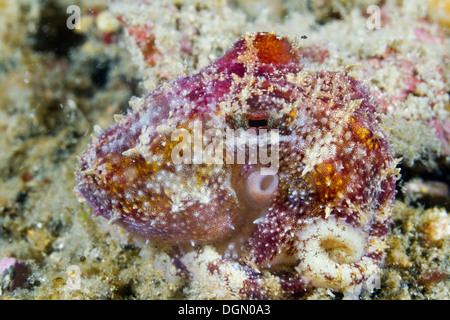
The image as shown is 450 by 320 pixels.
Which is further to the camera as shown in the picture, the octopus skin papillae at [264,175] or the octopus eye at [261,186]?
the octopus eye at [261,186]

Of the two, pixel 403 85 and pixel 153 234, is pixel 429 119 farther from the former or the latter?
pixel 153 234

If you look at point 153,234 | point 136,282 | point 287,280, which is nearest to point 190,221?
point 153,234

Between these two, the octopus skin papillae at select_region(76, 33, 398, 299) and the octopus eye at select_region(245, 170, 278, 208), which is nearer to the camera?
the octopus skin papillae at select_region(76, 33, 398, 299)

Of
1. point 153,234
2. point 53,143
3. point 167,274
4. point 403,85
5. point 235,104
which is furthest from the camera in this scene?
point 53,143
